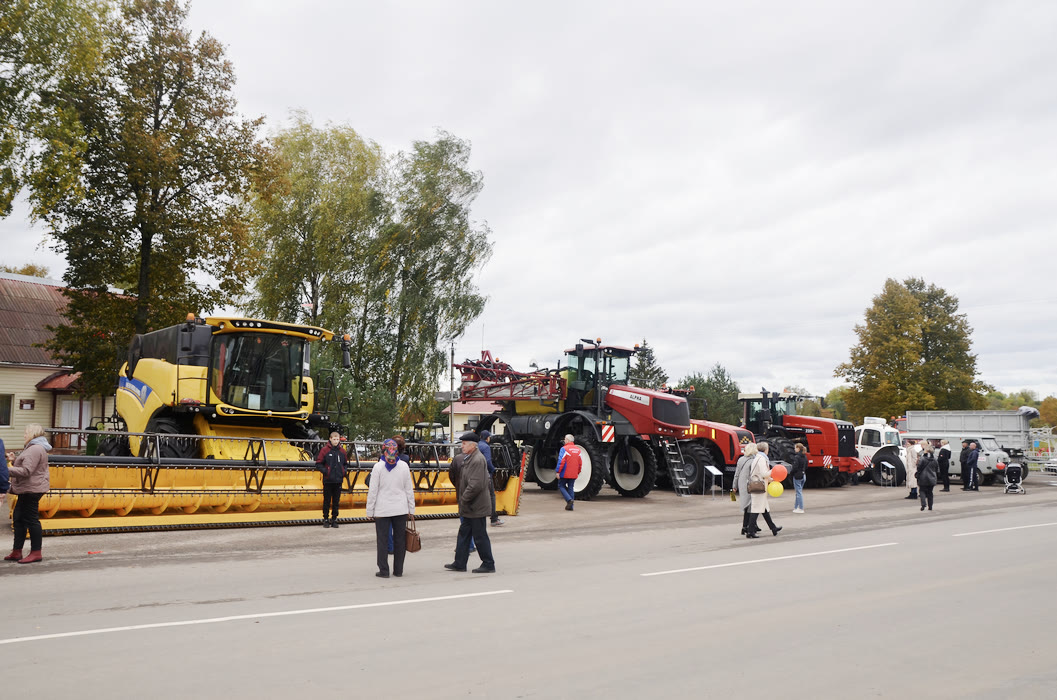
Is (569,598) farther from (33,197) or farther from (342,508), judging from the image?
(33,197)

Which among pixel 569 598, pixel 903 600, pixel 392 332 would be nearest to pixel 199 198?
pixel 392 332

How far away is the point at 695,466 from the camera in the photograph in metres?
24.5

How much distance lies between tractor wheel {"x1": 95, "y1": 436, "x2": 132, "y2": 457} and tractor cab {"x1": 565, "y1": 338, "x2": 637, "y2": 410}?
440 inches

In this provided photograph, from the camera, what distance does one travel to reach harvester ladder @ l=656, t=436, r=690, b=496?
78.0ft

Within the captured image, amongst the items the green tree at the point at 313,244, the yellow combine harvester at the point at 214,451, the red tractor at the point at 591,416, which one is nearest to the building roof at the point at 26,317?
the green tree at the point at 313,244

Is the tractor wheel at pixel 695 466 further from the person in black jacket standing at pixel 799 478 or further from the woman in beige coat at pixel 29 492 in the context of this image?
the woman in beige coat at pixel 29 492

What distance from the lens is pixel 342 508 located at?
16.1m

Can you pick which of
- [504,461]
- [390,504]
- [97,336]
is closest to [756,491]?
[504,461]

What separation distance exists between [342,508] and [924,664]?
11.9 meters

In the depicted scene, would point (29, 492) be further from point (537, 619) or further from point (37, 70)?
point (37, 70)

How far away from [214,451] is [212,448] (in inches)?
3.9

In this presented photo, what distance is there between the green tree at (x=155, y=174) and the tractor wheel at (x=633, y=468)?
1362cm

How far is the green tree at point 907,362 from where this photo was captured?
51562mm

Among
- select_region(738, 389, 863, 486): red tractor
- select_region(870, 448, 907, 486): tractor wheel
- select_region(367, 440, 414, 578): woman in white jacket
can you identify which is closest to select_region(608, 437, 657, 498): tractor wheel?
select_region(738, 389, 863, 486): red tractor
